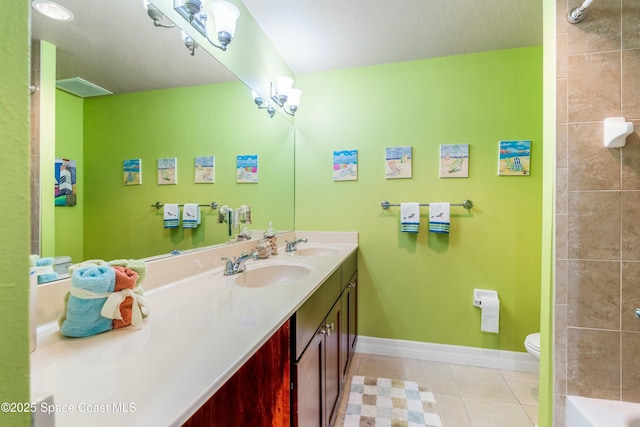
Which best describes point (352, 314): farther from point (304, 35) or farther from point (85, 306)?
point (304, 35)

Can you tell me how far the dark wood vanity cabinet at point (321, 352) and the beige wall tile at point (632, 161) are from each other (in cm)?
127

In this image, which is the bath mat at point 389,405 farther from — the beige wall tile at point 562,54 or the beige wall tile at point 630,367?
the beige wall tile at point 562,54

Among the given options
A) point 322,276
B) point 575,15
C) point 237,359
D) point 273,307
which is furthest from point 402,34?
point 237,359

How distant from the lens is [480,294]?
2006 mm

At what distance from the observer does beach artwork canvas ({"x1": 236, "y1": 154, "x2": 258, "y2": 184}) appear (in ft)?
5.62

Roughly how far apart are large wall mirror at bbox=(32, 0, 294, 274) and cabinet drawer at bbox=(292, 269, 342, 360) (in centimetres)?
65

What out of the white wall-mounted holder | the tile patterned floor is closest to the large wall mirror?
the tile patterned floor

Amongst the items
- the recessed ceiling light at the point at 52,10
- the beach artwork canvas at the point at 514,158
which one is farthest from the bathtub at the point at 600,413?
the recessed ceiling light at the point at 52,10

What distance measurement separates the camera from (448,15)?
1.66 metres

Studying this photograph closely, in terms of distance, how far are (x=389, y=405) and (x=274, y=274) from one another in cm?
101

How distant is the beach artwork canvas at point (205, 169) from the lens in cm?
134

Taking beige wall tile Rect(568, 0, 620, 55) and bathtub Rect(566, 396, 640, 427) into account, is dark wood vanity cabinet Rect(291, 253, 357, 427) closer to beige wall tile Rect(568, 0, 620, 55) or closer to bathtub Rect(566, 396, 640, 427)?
bathtub Rect(566, 396, 640, 427)

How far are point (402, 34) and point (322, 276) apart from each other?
1690 mm

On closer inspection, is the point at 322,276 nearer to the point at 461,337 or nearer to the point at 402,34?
the point at 461,337
